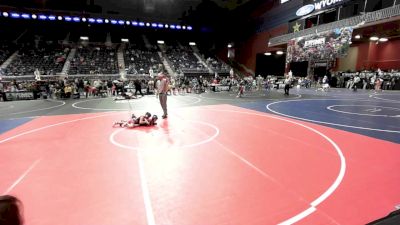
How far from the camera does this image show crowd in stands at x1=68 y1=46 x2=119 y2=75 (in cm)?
2825

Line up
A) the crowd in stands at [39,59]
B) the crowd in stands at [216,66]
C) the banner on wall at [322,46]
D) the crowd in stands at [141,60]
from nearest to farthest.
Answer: the banner on wall at [322,46], the crowd in stands at [39,59], the crowd in stands at [141,60], the crowd in stands at [216,66]

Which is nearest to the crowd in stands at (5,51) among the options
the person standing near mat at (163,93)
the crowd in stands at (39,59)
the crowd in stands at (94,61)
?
the crowd in stands at (39,59)

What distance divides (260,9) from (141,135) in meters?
30.9

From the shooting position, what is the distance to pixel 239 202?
10.6 feet

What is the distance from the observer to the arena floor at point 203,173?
3.01 metres

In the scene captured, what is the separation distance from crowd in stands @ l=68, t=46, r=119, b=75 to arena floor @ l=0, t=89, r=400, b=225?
74.1 feet

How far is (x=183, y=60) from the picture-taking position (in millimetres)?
Answer: 35469

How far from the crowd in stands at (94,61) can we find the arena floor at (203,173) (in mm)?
22580

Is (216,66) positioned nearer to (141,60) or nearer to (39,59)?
(141,60)

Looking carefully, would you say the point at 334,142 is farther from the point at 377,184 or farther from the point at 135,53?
the point at 135,53

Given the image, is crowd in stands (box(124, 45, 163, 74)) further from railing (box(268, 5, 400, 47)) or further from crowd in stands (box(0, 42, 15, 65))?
railing (box(268, 5, 400, 47))

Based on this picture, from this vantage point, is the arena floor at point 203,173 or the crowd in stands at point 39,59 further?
the crowd in stands at point 39,59

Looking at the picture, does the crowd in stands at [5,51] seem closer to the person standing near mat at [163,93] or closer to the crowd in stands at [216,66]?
the crowd in stands at [216,66]

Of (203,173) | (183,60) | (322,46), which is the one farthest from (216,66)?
(203,173)
